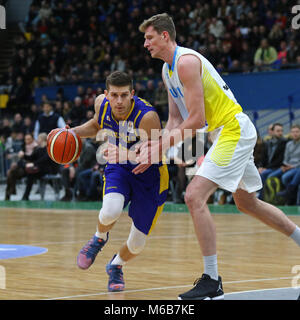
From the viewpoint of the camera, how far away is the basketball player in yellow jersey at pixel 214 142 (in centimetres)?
459

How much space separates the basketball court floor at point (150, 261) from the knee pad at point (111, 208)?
1.63 feet

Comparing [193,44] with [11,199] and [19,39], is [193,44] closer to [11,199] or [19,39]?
[11,199]

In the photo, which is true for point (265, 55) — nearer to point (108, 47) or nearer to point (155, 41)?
point (108, 47)

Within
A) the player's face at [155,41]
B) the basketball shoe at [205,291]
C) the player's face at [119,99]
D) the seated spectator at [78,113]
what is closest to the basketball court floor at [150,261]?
the basketball shoe at [205,291]

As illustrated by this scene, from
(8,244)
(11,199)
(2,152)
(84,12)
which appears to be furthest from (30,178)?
(84,12)

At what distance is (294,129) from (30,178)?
5.60m

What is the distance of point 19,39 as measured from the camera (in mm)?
23766

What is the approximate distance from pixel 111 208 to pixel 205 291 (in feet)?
3.41

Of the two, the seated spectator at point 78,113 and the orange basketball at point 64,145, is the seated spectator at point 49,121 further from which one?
the orange basketball at point 64,145

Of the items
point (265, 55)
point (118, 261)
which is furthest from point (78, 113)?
point (118, 261)

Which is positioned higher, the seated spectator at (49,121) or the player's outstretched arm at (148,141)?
the player's outstretched arm at (148,141)

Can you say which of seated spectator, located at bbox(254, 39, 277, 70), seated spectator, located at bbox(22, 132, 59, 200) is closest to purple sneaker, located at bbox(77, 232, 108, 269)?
seated spectator, located at bbox(22, 132, 59, 200)

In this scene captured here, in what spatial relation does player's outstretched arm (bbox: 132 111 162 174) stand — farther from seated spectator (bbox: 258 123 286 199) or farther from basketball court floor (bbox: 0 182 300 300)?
seated spectator (bbox: 258 123 286 199)

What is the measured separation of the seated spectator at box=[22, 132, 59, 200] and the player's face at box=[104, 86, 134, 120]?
30.8 feet
